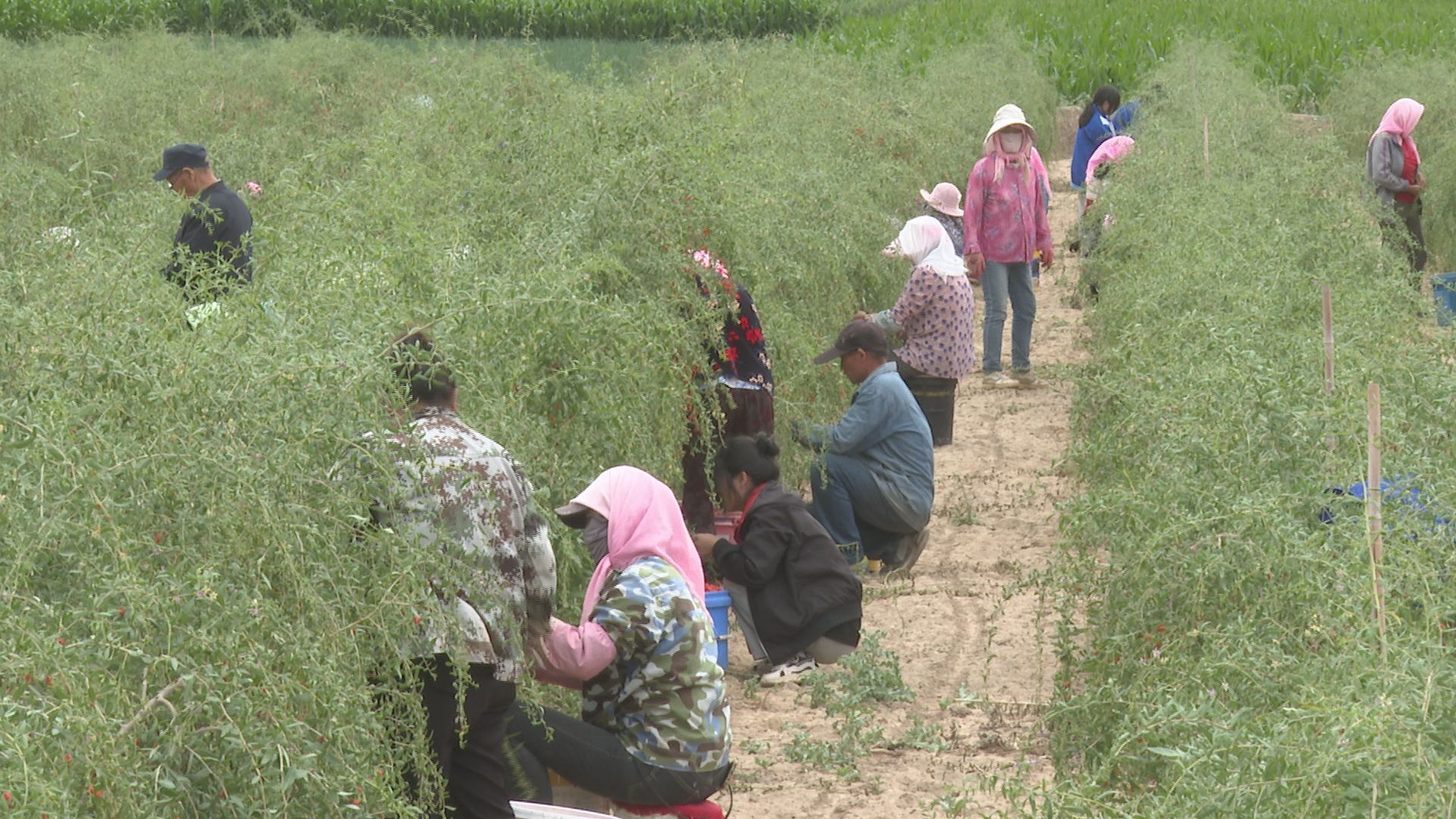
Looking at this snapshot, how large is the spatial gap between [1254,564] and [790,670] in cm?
280

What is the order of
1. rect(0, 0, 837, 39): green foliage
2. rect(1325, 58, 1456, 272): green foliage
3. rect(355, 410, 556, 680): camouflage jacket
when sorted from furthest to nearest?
rect(0, 0, 837, 39): green foliage < rect(1325, 58, 1456, 272): green foliage < rect(355, 410, 556, 680): camouflage jacket

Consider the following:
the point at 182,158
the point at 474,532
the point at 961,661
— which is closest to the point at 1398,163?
the point at 961,661

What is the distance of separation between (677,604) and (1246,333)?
243cm

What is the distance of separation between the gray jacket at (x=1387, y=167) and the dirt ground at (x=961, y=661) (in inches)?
146

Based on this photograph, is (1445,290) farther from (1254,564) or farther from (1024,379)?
(1254,564)

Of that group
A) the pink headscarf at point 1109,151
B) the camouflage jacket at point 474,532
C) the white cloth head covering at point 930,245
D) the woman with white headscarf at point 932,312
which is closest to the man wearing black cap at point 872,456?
the woman with white headscarf at point 932,312

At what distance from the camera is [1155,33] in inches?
1112

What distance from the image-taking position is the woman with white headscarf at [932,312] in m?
9.62

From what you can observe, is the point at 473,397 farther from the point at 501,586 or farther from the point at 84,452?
the point at 84,452

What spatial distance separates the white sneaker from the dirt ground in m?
0.04

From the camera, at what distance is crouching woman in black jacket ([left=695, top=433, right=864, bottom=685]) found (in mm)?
6660

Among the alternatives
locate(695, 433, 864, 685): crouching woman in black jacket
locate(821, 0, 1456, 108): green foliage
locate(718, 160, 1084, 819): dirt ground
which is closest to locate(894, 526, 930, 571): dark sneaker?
locate(718, 160, 1084, 819): dirt ground

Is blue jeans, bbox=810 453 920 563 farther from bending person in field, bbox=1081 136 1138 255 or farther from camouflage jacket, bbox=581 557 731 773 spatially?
bending person in field, bbox=1081 136 1138 255

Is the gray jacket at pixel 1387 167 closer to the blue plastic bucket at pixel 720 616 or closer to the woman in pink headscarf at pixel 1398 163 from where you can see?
the woman in pink headscarf at pixel 1398 163
